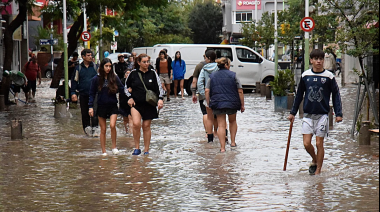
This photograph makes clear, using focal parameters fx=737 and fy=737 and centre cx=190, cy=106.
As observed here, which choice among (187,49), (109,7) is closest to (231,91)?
(109,7)

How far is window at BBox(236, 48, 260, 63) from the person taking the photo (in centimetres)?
2905

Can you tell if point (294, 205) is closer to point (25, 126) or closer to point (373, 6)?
point (373, 6)

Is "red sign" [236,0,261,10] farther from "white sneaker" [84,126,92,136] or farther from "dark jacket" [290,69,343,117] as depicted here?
"dark jacket" [290,69,343,117]

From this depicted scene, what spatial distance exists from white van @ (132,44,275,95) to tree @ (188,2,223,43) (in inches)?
2952

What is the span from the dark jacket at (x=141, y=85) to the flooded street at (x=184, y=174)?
926mm

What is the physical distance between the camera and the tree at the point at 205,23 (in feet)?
343

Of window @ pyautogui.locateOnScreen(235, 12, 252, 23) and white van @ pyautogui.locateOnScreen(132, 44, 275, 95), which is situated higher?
window @ pyautogui.locateOnScreen(235, 12, 252, 23)

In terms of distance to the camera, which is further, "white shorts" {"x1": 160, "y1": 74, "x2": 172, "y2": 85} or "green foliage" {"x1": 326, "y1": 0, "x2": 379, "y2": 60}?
"white shorts" {"x1": 160, "y1": 74, "x2": 172, "y2": 85}

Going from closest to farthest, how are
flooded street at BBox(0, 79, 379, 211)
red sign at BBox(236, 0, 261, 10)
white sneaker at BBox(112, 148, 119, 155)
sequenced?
flooded street at BBox(0, 79, 379, 211) < white sneaker at BBox(112, 148, 119, 155) < red sign at BBox(236, 0, 261, 10)

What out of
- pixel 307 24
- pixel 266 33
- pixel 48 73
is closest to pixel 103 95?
pixel 307 24

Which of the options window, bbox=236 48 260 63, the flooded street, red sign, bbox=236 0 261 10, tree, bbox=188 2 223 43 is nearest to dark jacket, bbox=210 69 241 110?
the flooded street

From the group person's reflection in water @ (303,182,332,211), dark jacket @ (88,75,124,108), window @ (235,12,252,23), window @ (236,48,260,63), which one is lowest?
person's reflection in water @ (303,182,332,211)

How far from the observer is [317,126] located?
9133 millimetres

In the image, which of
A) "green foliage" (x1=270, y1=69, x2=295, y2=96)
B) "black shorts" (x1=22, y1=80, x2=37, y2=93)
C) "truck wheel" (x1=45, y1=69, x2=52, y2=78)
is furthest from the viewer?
"truck wheel" (x1=45, y1=69, x2=52, y2=78)
